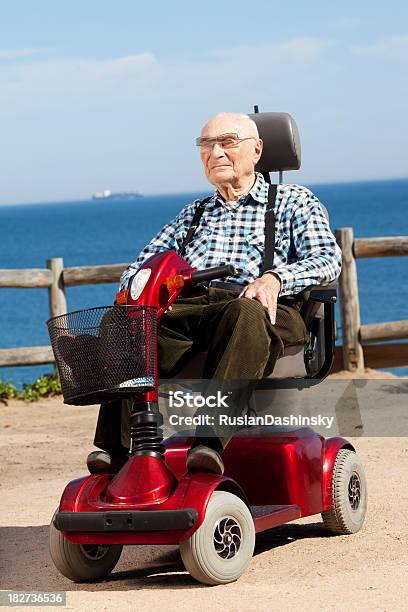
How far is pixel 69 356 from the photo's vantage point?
4.22 m

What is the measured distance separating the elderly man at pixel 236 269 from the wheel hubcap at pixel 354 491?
0.73 metres

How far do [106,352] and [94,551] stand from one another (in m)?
0.82

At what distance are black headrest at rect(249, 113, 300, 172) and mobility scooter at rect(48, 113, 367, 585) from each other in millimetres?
798

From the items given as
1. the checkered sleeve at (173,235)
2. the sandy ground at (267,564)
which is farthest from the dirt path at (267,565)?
the checkered sleeve at (173,235)

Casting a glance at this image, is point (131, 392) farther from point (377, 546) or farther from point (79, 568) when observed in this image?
point (377, 546)

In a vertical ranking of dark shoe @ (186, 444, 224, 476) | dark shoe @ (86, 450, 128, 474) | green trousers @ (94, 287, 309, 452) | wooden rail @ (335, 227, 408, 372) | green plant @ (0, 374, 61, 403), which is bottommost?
green plant @ (0, 374, 61, 403)

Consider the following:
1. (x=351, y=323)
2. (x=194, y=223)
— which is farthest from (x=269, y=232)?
(x=351, y=323)

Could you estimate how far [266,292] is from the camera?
4.42 meters

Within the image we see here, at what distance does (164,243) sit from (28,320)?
1159 inches

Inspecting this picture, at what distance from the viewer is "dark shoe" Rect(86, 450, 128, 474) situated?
4422 millimetres

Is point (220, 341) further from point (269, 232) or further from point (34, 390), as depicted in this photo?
point (34, 390)

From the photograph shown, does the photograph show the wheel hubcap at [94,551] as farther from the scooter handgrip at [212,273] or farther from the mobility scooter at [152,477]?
the scooter handgrip at [212,273]

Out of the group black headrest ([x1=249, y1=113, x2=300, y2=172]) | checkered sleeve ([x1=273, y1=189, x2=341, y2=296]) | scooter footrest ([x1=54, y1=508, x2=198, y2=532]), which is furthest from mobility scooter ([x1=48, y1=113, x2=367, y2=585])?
black headrest ([x1=249, y1=113, x2=300, y2=172])

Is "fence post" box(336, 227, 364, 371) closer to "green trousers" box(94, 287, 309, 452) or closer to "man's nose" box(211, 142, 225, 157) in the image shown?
"man's nose" box(211, 142, 225, 157)
